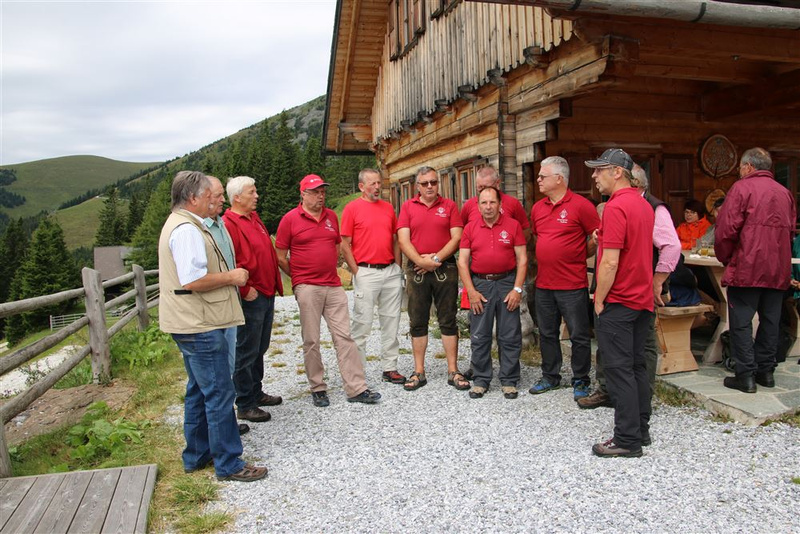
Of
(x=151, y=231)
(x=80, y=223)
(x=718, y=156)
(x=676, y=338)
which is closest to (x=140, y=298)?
(x=676, y=338)

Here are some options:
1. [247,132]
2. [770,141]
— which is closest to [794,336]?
[770,141]

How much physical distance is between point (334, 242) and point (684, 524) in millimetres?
3510

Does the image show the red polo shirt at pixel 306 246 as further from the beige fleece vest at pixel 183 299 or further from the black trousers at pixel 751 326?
the black trousers at pixel 751 326

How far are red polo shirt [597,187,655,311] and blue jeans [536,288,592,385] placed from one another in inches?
46.8

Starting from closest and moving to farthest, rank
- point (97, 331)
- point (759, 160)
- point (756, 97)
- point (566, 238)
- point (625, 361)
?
point (625, 361) < point (759, 160) < point (566, 238) < point (97, 331) < point (756, 97)

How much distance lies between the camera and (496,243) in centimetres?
532

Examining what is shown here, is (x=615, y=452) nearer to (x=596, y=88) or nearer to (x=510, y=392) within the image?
(x=510, y=392)

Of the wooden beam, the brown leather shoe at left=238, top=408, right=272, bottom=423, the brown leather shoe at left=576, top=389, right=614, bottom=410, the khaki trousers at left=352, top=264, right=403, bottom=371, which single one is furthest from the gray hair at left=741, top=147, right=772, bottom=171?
the brown leather shoe at left=238, top=408, right=272, bottom=423

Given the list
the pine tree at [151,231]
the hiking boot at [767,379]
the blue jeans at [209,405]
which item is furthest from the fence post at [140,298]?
the pine tree at [151,231]

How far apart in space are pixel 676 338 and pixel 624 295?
1883 millimetres

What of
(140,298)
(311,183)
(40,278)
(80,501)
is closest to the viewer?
(80,501)

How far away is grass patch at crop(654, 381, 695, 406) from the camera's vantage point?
192 inches

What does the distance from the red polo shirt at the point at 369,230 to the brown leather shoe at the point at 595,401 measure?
2.18 m

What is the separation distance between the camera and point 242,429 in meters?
4.74
